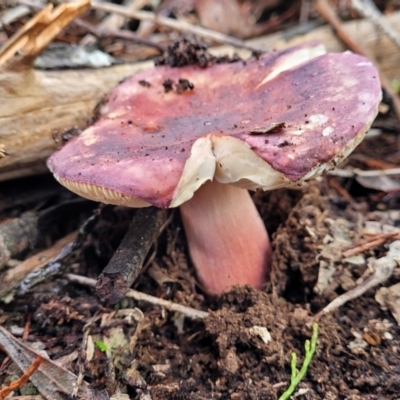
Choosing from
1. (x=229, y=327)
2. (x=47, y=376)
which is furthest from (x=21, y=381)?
(x=229, y=327)

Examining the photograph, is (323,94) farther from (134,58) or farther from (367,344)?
(134,58)

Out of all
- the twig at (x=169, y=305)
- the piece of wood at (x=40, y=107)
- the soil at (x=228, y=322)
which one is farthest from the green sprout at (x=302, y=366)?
the piece of wood at (x=40, y=107)

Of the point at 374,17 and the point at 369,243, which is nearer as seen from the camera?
the point at 369,243

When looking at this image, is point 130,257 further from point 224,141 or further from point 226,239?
point 224,141

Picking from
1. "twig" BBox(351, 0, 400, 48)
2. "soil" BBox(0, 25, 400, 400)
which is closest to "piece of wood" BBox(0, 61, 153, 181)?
"soil" BBox(0, 25, 400, 400)

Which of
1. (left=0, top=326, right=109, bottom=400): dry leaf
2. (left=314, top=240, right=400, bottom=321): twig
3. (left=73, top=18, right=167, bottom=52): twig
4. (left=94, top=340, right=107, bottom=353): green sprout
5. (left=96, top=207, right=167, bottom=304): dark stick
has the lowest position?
(left=314, top=240, right=400, bottom=321): twig

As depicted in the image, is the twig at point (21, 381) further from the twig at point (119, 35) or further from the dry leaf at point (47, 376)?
the twig at point (119, 35)

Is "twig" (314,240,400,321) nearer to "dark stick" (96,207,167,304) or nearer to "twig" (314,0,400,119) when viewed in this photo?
"dark stick" (96,207,167,304)
